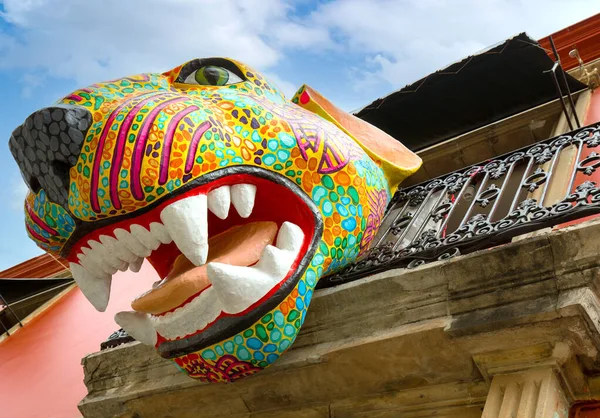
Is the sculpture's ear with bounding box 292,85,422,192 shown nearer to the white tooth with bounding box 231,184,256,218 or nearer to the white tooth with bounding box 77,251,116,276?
the white tooth with bounding box 231,184,256,218

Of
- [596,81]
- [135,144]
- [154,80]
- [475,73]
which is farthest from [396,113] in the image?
[135,144]

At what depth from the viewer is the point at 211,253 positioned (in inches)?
109

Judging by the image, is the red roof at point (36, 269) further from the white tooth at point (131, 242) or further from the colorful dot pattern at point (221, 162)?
the white tooth at point (131, 242)

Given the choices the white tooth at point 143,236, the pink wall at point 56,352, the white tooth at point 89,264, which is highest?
the pink wall at point 56,352

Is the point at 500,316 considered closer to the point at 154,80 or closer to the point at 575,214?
the point at 575,214

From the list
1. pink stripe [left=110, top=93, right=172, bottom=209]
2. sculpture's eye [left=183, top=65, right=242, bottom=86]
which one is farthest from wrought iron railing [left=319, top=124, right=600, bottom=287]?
pink stripe [left=110, top=93, right=172, bottom=209]

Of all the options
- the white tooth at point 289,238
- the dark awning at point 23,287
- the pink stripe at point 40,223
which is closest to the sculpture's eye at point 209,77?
the white tooth at point 289,238

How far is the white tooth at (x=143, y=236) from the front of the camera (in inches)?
95.3

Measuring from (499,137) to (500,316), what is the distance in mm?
3348

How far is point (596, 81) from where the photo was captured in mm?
5547

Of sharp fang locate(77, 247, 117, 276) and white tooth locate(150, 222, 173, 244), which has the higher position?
sharp fang locate(77, 247, 117, 276)

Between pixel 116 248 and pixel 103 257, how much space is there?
107 millimetres

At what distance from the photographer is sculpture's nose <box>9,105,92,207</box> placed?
2391 millimetres

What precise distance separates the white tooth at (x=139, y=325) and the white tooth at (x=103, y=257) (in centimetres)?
27
